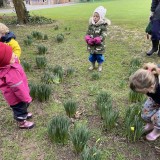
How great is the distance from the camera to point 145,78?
2912 millimetres

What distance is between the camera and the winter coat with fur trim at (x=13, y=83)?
3326 mm

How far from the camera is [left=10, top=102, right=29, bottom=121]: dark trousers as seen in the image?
3573 mm

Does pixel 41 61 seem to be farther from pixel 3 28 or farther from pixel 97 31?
pixel 3 28

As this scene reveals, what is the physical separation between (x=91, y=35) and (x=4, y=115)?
2.34 metres

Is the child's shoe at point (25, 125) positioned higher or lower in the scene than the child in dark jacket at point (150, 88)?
lower

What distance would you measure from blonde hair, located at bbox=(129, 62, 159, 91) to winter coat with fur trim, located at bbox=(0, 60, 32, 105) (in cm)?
127

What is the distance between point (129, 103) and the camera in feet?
14.2

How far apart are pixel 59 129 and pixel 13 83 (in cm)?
75

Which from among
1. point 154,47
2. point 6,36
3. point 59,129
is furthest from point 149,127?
point 154,47

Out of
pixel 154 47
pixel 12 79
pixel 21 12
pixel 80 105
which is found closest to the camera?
pixel 12 79

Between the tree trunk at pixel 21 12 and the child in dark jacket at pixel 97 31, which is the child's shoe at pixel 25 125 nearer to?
the child in dark jacket at pixel 97 31

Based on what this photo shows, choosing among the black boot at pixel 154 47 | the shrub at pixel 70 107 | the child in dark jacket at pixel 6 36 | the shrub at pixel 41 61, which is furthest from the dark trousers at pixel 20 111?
the black boot at pixel 154 47

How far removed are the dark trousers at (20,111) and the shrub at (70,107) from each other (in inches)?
20.5

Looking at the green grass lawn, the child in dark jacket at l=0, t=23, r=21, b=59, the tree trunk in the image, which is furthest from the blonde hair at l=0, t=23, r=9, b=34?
the tree trunk
